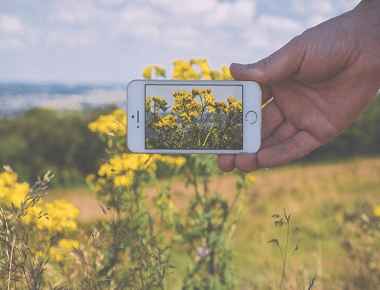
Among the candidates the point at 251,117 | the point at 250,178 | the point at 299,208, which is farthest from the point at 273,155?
the point at 299,208

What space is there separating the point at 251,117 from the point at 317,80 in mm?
428

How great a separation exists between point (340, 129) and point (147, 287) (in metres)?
1.32

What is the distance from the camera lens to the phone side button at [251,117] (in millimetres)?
2033

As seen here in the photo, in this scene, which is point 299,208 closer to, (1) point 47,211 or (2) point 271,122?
(2) point 271,122

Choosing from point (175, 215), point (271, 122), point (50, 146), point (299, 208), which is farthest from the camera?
point (50, 146)

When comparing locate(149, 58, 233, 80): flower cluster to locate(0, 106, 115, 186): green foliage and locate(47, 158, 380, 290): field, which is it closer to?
locate(47, 158, 380, 290): field

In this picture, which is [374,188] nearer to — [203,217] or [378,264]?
[378,264]

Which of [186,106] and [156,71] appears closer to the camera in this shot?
[186,106]

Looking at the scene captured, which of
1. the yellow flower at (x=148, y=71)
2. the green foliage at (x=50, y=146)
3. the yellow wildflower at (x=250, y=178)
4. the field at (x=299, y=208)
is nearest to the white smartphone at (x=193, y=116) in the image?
the yellow wildflower at (x=250, y=178)

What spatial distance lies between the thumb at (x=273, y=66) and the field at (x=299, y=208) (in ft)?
5.07

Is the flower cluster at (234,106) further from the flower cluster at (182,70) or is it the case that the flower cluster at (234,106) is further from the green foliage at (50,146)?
the green foliage at (50,146)

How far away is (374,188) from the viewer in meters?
7.39

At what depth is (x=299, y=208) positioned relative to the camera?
651cm

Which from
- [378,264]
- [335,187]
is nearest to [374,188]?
[335,187]
